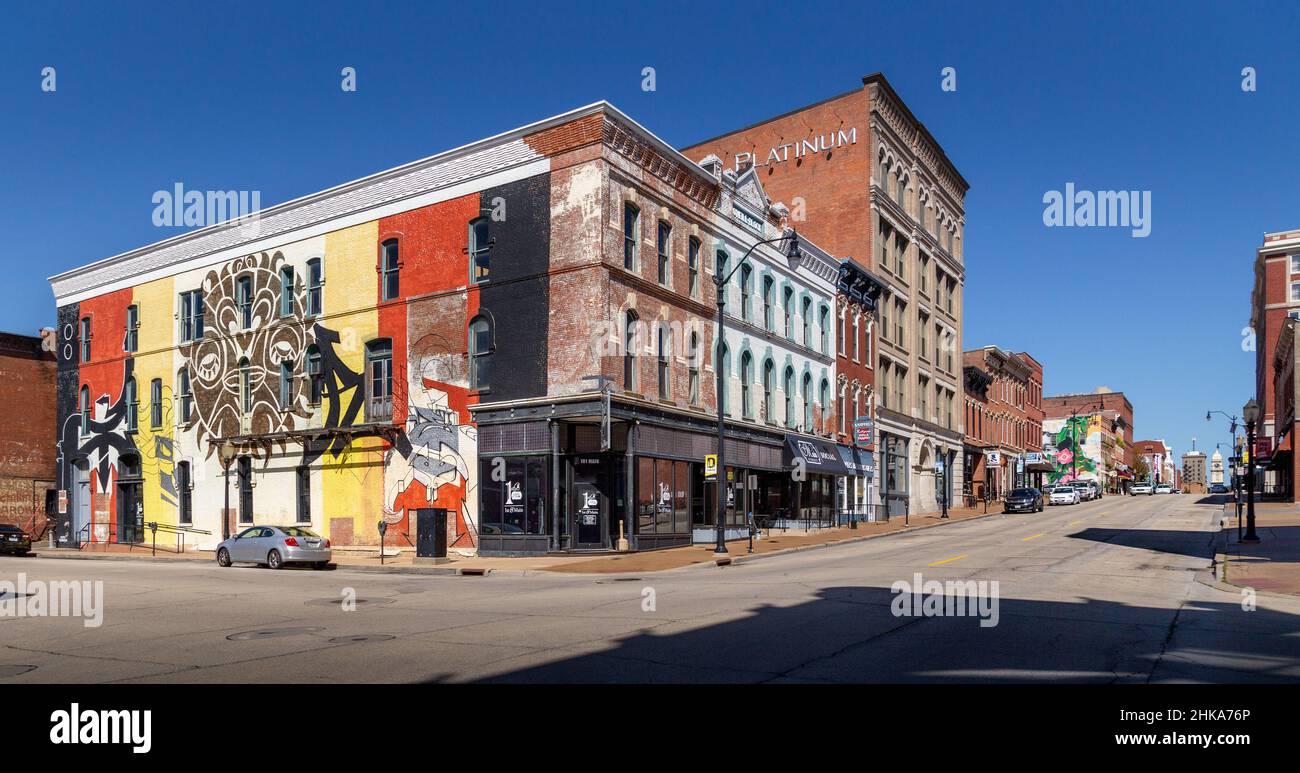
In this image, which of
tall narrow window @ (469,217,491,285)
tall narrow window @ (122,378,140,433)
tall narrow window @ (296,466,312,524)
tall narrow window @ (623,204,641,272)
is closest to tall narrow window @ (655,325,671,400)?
tall narrow window @ (623,204,641,272)

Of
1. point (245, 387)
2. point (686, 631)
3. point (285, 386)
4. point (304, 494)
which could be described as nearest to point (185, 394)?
point (245, 387)

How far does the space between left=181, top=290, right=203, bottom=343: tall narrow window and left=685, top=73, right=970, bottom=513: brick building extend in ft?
95.1

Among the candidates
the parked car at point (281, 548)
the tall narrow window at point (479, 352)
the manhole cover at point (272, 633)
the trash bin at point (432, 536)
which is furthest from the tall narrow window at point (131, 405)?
the manhole cover at point (272, 633)

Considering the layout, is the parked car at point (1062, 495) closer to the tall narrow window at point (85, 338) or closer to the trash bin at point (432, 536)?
the trash bin at point (432, 536)

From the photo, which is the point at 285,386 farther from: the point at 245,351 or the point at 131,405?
the point at 131,405

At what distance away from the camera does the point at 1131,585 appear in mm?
16688

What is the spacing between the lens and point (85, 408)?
4434 centimetres

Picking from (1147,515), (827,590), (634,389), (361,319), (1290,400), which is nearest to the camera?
(827,590)

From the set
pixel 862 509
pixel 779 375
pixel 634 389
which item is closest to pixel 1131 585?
pixel 634 389

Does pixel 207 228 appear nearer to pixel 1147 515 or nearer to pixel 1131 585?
pixel 1131 585

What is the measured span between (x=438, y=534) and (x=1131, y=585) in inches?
699

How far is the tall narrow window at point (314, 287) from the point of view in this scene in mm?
34969

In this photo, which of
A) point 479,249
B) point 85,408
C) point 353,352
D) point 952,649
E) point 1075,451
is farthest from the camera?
point 1075,451

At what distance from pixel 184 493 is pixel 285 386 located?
26.4ft
